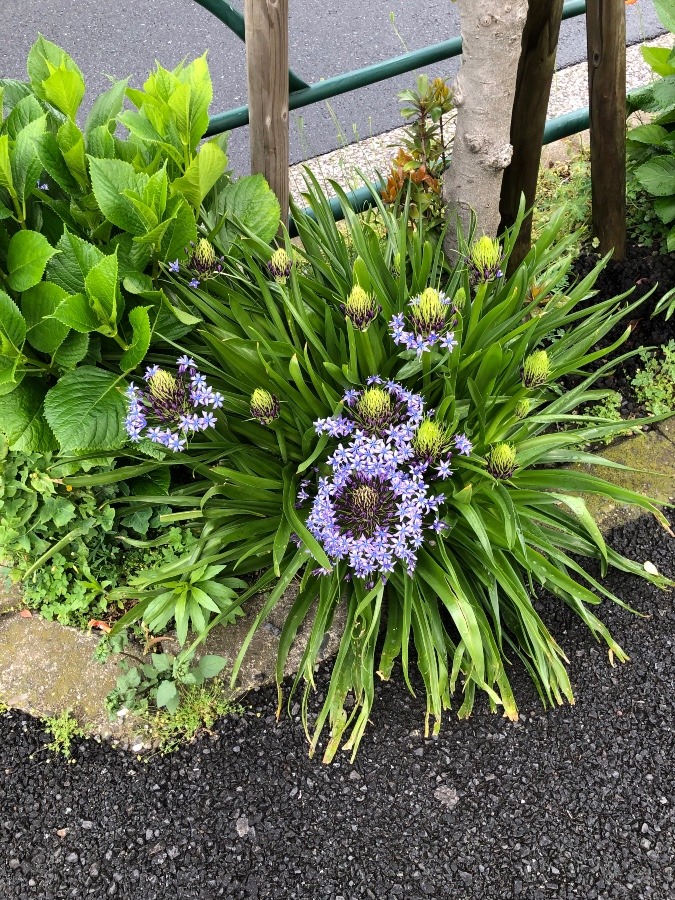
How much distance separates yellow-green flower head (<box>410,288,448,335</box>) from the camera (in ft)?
5.37

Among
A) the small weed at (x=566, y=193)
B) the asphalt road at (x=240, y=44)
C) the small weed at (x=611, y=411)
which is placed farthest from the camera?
the asphalt road at (x=240, y=44)

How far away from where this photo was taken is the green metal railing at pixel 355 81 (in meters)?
2.21

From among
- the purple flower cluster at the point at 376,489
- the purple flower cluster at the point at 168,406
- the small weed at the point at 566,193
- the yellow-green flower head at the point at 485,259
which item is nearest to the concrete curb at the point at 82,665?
the purple flower cluster at the point at 376,489

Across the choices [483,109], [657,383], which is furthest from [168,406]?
[657,383]

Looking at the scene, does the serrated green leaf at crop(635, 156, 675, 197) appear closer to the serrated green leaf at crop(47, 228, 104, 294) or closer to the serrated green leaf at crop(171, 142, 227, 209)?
the serrated green leaf at crop(171, 142, 227, 209)

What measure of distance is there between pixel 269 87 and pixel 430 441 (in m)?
1.13

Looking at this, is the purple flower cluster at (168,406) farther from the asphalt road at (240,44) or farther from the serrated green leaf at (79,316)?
the asphalt road at (240,44)

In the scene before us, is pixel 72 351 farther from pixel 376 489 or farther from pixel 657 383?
pixel 657 383

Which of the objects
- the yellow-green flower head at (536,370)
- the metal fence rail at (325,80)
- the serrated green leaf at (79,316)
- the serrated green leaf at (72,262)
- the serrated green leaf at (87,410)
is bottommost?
the serrated green leaf at (87,410)

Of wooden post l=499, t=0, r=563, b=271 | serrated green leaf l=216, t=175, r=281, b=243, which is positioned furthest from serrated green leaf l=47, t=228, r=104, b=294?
wooden post l=499, t=0, r=563, b=271

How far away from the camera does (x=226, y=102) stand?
4289mm

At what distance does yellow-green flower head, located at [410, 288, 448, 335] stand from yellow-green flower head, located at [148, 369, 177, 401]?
56cm

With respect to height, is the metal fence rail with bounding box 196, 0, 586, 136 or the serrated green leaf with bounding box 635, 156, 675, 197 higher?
the metal fence rail with bounding box 196, 0, 586, 136

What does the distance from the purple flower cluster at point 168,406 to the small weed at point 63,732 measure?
2.64 feet
